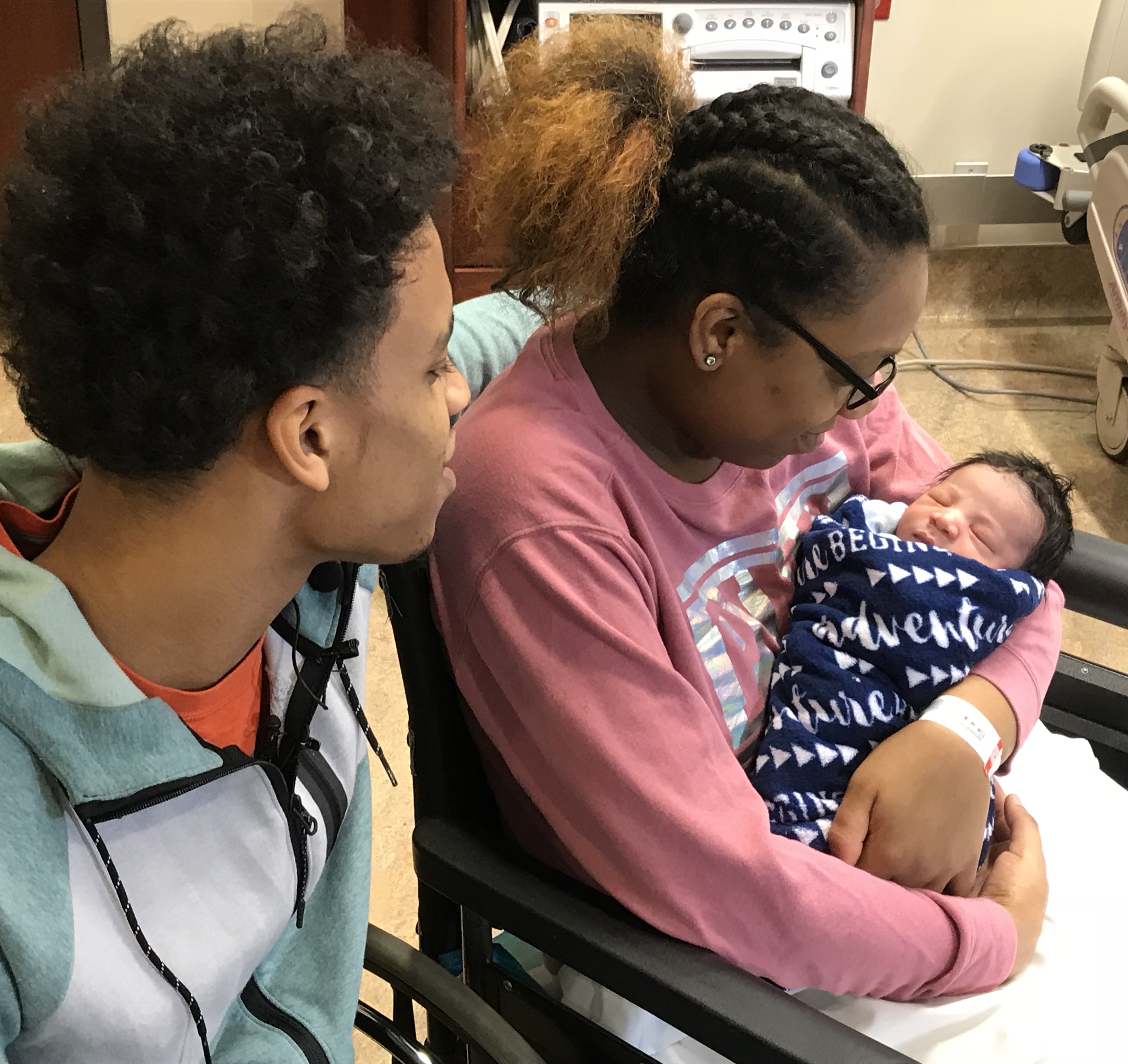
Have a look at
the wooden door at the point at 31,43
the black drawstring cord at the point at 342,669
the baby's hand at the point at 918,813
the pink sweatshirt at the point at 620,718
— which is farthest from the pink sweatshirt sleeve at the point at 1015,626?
the wooden door at the point at 31,43

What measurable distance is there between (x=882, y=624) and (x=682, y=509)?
24 cm

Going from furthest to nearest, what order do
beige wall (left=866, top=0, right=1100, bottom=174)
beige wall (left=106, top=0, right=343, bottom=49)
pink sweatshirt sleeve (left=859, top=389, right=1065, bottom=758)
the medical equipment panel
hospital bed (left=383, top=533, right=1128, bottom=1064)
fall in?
beige wall (left=866, top=0, right=1100, bottom=174) < beige wall (left=106, top=0, right=343, bottom=49) < the medical equipment panel < pink sweatshirt sleeve (left=859, top=389, right=1065, bottom=758) < hospital bed (left=383, top=533, right=1128, bottom=1064)

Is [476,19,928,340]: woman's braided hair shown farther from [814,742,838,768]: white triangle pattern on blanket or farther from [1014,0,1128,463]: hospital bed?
[1014,0,1128,463]: hospital bed

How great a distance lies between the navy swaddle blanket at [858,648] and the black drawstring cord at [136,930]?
0.46 meters

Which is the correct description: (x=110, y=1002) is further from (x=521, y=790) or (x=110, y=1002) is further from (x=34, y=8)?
(x=34, y=8)

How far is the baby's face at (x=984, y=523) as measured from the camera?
1126mm

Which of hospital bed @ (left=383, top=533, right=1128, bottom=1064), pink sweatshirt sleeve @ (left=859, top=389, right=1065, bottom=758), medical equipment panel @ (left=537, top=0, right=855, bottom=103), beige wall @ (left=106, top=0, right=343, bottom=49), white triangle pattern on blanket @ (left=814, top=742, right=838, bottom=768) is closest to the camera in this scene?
hospital bed @ (left=383, top=533, right=1128, bottom=1064)

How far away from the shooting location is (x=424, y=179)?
2.16 ft

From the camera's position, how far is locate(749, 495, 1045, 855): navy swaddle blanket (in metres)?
0.93

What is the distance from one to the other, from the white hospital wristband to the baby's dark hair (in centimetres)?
23

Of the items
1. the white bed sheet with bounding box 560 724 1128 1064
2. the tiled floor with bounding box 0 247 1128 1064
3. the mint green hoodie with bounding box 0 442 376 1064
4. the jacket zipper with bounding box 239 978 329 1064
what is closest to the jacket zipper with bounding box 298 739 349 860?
the mint green hoodie with bounding box 0 442 376 1064

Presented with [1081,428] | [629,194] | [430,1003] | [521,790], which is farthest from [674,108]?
[1081,428]

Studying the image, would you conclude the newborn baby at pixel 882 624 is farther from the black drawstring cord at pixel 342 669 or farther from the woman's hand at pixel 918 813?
the black drawstring cord at pixel 342 669

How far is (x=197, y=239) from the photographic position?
1.89 ft
